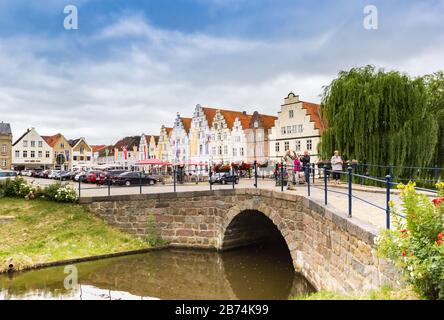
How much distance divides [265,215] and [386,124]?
756 cm

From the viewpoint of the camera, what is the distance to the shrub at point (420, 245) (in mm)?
4082

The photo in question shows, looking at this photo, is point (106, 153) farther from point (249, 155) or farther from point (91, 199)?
point (91, 199)

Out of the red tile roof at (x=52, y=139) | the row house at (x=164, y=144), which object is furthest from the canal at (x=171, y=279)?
the red tile roof at (x=52, y=139)

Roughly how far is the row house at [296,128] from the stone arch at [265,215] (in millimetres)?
24219

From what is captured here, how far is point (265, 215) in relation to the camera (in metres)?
14.6

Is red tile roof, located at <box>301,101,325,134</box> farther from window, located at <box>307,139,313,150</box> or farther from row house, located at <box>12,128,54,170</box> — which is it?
row house, located at <box>12,128,54,170</box>

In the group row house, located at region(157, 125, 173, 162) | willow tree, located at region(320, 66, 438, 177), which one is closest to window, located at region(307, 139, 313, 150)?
willow tree, located at region(320, 66, 438, 177)

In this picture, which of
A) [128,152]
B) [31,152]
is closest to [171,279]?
[31,152]

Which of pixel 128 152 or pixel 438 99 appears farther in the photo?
pixel 128 152

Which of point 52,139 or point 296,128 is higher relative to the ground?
point 52,139

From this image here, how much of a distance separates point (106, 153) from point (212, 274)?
83.9m

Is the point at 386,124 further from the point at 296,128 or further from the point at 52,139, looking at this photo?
the point at 52,139

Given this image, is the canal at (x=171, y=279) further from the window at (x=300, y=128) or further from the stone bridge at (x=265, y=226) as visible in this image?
the window at (x=300, y=128)
